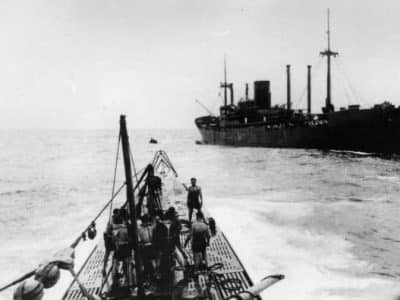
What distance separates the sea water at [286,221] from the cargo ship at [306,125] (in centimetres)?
485

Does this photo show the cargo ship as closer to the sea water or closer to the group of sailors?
the sea water

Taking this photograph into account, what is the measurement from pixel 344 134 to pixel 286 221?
31.3 metres

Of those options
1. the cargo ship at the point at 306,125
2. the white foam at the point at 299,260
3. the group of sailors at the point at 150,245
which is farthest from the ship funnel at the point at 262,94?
the group of sailors at the point at 150,245

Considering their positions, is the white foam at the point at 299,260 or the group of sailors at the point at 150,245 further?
the white foam at the point at 299,260

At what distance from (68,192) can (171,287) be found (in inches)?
995

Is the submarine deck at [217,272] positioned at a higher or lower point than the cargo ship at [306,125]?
lower

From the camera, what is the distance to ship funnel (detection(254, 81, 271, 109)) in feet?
217

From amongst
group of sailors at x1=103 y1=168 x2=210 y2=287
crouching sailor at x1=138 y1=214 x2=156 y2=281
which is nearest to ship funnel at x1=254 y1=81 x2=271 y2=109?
group of sailors at x1=103 y1=168 x2=210 y2=287

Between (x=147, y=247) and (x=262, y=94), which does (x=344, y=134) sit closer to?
(x=262, y=94)

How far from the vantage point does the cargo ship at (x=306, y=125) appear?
140 ft

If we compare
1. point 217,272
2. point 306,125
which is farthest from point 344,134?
point 217,272

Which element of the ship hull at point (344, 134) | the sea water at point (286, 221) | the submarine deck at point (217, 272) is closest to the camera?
the submarine deck at point (217, 272)

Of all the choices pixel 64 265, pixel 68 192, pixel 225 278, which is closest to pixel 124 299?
pixel 64 265

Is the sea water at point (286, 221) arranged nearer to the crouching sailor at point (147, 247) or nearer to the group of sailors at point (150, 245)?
the group of sailors at point (150, 245)
